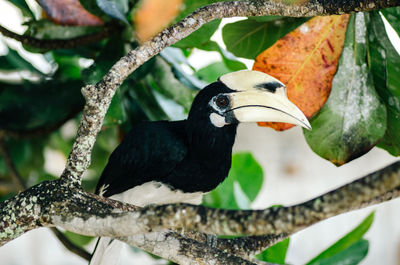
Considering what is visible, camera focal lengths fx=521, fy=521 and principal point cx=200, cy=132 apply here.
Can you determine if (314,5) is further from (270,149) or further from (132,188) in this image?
(270,149)

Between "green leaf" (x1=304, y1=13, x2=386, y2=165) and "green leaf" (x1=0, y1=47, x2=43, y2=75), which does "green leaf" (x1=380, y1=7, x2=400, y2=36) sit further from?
"green leaf" (x1=0, y1=47, x2=43, y2=75)

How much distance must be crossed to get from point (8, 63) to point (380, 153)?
11.2 feet

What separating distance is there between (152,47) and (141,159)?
370 mm

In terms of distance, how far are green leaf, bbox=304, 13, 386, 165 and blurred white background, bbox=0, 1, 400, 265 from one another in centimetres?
270

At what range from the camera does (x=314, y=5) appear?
28.7 inches

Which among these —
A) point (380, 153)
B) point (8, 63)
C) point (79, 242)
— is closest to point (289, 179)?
point (380, 153)

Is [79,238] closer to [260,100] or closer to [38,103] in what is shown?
[38,103]

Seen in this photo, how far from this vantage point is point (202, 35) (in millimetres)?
950

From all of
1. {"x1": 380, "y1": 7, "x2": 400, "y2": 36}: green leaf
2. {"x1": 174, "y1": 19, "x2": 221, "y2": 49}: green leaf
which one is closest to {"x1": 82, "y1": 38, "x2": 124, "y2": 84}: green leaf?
{"x1": 174, "y1": 19, "x2": 221, "y2": 49}: green leaf

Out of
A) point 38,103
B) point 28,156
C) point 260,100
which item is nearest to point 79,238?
point 28,156

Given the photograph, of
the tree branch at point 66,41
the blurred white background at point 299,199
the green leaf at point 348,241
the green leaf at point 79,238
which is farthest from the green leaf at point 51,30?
the blurred white background at point 299,199

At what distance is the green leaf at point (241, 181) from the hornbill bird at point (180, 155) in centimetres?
13

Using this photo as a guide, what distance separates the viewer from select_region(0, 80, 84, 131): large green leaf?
4.04ft

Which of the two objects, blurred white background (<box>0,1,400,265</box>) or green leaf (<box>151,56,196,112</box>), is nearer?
green leaf (<box>151,56,196,112</box>)
